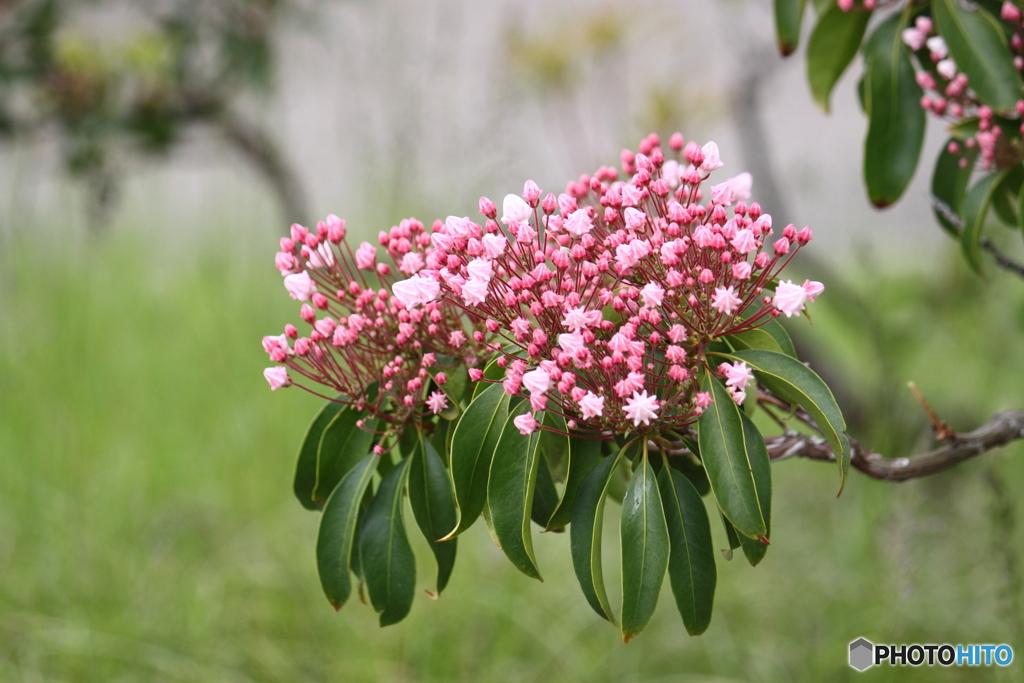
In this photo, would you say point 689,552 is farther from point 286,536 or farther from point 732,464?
point 286,536

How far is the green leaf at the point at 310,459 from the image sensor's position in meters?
0.89

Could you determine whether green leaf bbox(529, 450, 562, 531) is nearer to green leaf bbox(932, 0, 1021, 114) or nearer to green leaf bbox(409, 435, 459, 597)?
green leaf bbox(409, 435, 459, 597)

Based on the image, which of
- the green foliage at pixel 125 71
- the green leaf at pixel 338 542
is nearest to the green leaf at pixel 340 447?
the green leaf at pixel 338 542

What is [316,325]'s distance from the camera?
2.54 feet

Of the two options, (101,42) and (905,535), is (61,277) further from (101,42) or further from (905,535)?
(905,535)

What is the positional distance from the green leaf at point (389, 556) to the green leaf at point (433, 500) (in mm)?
19

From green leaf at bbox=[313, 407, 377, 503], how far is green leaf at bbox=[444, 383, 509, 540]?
167mm

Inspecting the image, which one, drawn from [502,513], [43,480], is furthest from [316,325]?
[43,480]

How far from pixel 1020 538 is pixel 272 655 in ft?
6.49

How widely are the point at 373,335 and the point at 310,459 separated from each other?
198mm

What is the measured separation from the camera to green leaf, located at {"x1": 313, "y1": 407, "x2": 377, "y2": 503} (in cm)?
85

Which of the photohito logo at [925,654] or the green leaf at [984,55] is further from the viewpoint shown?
the photohito logo at [925,654]

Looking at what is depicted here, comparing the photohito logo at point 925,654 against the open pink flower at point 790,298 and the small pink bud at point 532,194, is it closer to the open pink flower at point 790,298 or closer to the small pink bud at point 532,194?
the open pink flower at point 790,298

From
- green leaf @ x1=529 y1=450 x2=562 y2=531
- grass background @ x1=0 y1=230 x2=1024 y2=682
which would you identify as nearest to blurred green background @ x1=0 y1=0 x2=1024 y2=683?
grass background @ x1=0 y1=230 x2=1024 y2=682
